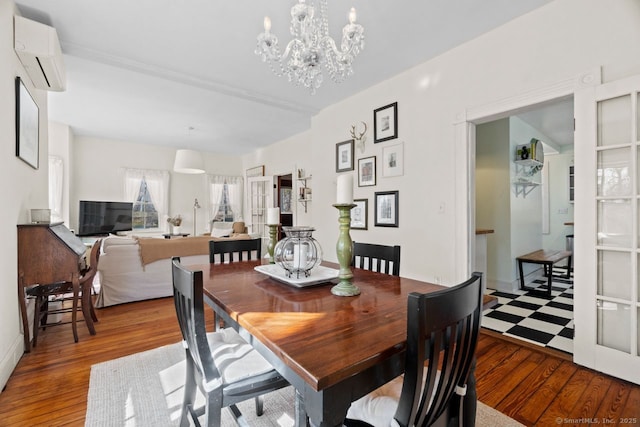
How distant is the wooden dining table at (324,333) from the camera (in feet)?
2.23

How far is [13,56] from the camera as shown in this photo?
2.03 m

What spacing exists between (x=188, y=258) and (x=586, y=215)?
155 inches

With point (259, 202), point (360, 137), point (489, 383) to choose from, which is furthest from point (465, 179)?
point (259, 202)

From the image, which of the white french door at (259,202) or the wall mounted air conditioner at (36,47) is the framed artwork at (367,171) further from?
the white french door at (259,202)

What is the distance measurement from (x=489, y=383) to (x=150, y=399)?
2.05 meters

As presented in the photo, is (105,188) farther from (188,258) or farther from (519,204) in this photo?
(519,204)

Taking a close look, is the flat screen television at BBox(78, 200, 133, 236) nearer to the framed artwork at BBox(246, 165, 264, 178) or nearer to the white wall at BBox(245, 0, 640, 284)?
the framed artwork at BBox(246, 165, 264, 178)

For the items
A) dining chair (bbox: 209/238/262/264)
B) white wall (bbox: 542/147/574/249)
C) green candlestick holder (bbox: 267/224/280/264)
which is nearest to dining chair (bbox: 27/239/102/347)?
dining chair (bbox: 209/238/262/264)

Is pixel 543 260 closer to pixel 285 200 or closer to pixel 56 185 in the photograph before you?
pixel 285 200

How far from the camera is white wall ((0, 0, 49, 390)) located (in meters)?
1.80

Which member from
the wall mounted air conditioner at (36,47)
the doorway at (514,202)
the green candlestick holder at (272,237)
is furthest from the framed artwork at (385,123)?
the wall mounted air conditioner at (36,47)

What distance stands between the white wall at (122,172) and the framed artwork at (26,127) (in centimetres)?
354

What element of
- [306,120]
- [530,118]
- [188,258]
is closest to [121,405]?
[188,258]

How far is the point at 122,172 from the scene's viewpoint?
602cm
